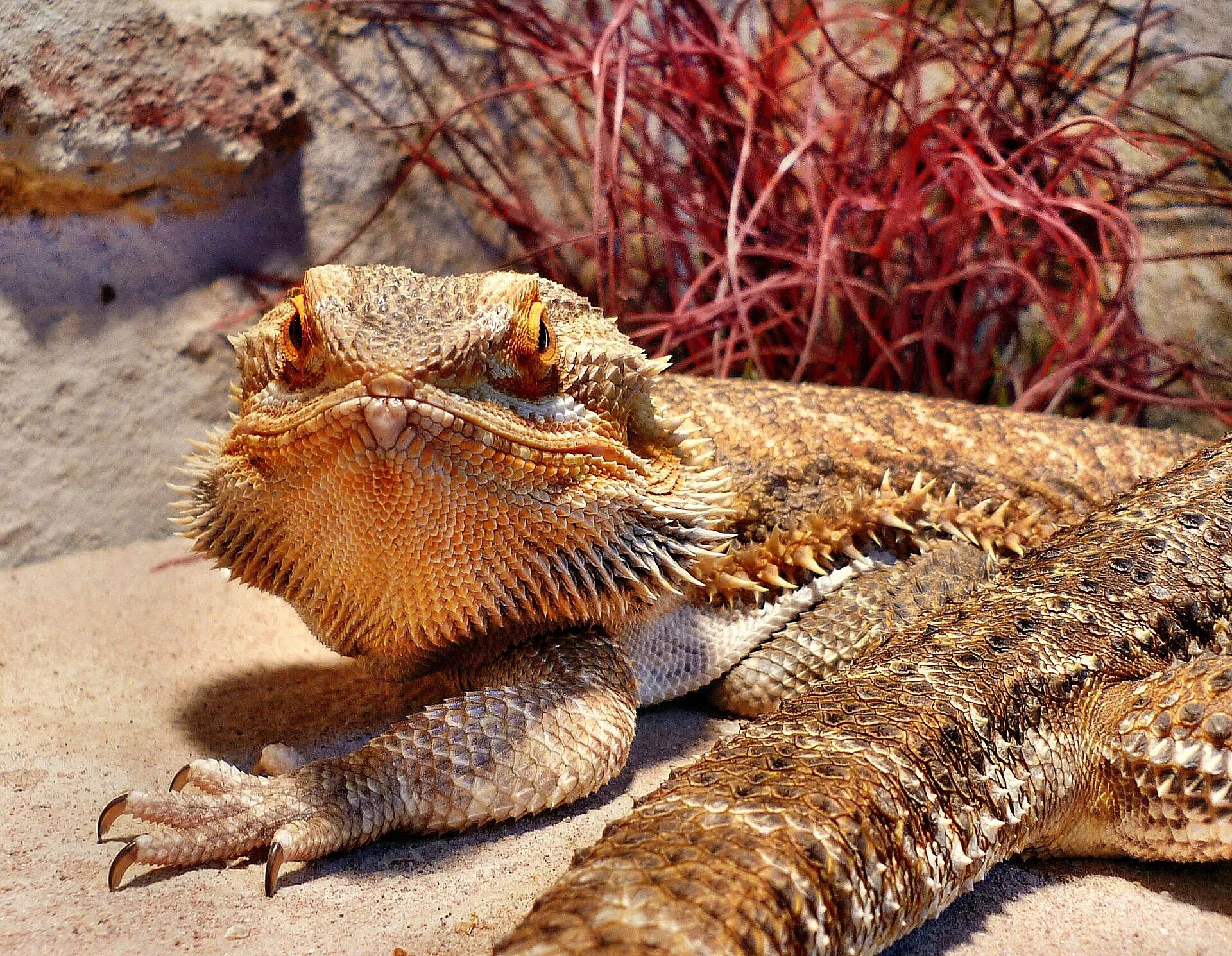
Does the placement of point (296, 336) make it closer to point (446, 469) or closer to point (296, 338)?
point (296, 338)

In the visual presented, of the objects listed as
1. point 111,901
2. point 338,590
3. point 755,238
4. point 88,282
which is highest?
point 755,238

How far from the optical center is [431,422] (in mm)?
→ 1816

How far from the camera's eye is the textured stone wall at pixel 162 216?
3.25 metres

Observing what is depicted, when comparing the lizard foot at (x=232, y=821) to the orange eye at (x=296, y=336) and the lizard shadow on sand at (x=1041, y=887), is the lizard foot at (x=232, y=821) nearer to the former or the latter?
the orange eye at (x=296, y=336)

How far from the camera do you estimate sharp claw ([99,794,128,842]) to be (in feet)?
6.24

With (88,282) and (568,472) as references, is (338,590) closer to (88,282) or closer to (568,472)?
(568,472)

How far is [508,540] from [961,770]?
89 cm

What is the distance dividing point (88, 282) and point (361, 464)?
210 cm

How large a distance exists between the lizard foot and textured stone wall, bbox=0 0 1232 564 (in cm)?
179

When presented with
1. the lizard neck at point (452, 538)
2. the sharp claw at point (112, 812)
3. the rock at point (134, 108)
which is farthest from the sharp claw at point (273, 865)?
the rock at point (134, 108)

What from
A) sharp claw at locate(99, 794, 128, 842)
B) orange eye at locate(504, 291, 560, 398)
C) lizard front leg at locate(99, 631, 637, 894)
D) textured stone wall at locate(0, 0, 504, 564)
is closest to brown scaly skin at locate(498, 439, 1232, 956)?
lizard front leg at locate(99, 631, 637, 894)

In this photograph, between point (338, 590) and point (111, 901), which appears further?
point (338, 590)

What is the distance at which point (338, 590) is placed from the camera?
2203mm

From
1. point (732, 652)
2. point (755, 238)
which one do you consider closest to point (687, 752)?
point (732, 652)
